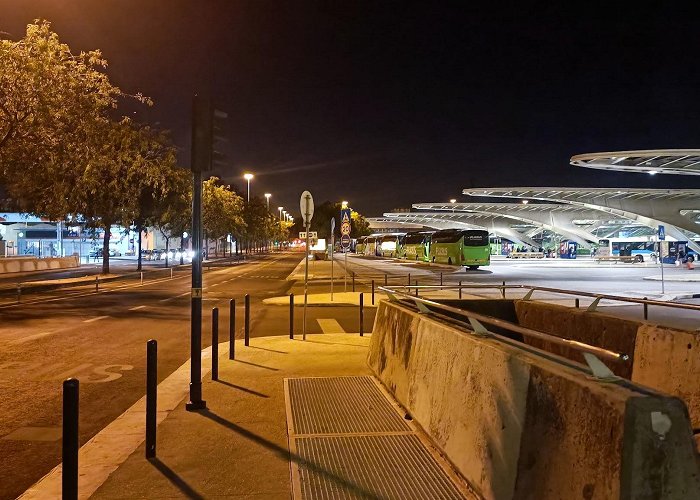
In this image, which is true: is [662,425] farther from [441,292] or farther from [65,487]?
[441,292]

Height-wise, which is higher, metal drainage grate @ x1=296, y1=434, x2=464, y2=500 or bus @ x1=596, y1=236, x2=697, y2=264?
bus @ x1=596, y1=236, x2=697, y2=264

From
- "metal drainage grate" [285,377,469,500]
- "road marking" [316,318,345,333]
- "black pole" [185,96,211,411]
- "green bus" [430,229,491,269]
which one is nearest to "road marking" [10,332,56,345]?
"road marking" [316,318,345,333]

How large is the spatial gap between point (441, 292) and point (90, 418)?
20.3m

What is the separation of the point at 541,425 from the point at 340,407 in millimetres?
3630

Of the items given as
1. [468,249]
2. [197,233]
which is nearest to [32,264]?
[468,249]

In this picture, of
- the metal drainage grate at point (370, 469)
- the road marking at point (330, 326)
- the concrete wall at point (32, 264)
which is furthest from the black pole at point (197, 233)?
the concrete wall at point (32, 264)

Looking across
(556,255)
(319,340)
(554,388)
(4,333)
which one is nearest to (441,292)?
(319,340)

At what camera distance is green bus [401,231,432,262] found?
2448 inches

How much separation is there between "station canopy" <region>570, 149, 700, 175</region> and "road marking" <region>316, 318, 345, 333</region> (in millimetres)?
29903

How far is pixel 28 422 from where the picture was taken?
23.4 ft

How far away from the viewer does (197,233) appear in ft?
24.0

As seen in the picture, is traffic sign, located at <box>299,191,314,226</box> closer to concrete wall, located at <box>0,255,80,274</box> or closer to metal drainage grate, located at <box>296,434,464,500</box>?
metal drainage grate, located at <box>296,434,464,500</box>

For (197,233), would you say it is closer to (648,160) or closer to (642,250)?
(648,160)

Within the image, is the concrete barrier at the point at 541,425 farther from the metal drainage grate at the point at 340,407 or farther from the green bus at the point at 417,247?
the green bus at the point at 417,247
